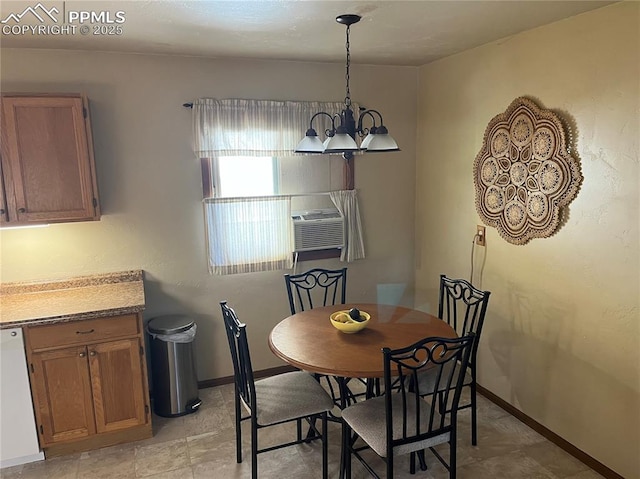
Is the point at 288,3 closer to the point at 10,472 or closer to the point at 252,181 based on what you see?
the point at 252,181

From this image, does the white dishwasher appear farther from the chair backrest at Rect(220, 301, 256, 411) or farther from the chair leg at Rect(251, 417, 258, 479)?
the chair leg at Rect(251, 417, 258, 479)

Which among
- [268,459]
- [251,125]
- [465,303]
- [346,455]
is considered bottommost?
[268,459]

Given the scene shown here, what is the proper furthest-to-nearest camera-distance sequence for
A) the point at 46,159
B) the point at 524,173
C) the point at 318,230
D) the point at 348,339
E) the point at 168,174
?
the point at 318,230, the point at 168,174, the point at 524,173, the point at 46,159, the point at 348,339

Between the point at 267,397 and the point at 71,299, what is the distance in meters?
1.43

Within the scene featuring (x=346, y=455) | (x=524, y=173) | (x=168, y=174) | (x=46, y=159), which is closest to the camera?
(x=346, y=455)

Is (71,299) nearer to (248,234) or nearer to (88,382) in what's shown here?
(88,382)

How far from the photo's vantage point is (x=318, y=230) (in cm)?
380

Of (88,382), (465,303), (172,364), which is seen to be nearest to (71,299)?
(88,382)

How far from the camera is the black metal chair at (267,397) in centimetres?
246

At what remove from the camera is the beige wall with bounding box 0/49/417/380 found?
123 inches

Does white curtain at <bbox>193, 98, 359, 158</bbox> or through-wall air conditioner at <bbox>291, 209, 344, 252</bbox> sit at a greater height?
white curtain at <bbox>193, 98, 359, 158</bbox>

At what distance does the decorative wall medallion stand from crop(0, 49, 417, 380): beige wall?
968 mm

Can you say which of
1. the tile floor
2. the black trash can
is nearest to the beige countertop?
the black trash can

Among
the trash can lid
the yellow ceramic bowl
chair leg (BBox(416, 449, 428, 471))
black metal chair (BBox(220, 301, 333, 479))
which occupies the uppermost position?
the yellow ceramic bowl
